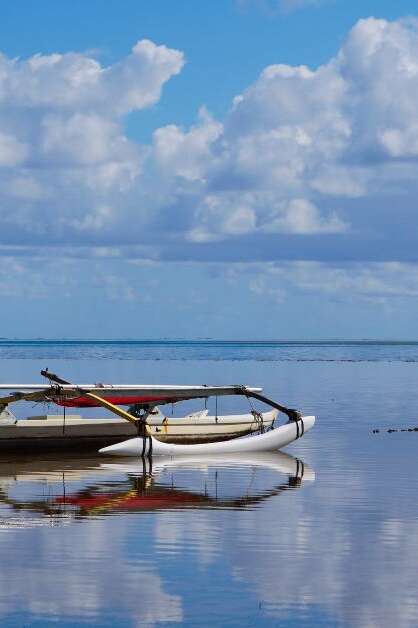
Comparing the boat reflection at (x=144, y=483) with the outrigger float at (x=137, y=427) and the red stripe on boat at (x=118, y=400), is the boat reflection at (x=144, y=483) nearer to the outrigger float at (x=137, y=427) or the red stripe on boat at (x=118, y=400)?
the outrigger float at (x=137, y=427)

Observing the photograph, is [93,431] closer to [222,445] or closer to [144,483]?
[222,445]

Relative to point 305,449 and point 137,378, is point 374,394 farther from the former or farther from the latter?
point 305,449

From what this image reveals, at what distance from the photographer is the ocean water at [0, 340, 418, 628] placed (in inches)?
613

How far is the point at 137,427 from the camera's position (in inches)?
1380

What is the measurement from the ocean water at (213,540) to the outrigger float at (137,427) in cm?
65

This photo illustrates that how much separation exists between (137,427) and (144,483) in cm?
630

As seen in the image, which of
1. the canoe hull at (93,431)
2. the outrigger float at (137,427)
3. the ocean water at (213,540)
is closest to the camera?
the ocean water at (213,540)

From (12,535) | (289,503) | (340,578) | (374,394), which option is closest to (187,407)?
(374,394)

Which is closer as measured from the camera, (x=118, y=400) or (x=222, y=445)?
(x=222, y=445)

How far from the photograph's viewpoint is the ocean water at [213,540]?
15.6m

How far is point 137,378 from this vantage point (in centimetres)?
8775

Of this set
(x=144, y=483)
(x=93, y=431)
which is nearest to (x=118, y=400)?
(x=93, y=431)

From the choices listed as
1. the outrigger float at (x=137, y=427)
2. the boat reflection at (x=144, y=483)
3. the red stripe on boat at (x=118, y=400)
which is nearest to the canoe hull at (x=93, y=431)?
the outrigger float at (x=137, y=427)

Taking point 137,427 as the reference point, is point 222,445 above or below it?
below
